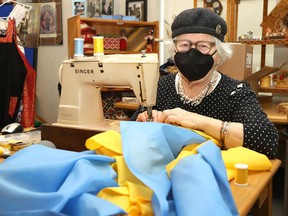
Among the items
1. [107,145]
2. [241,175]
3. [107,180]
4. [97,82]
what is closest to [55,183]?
[107,180]

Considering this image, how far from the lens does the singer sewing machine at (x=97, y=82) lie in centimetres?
140

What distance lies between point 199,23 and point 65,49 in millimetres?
2651

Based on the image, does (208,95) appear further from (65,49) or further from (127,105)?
(65,49)

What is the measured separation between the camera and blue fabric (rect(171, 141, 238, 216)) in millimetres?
623

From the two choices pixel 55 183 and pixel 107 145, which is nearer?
pixel 55 183

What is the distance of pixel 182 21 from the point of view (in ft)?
4.79

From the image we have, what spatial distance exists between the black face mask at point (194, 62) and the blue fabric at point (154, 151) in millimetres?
533

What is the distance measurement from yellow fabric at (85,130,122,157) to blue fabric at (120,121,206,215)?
0.19 feet

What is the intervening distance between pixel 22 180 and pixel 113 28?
2.99 meters

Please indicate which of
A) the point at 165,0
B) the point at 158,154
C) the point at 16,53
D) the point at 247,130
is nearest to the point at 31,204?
the point at 158,154

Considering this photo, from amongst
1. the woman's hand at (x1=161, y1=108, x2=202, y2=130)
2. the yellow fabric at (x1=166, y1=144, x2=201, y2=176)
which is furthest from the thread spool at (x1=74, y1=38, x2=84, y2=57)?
the yellow fabric at (x1=166, y1=144, x2=201, y2=176)

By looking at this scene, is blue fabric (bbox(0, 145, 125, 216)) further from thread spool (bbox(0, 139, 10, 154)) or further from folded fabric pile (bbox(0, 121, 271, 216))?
thread spool (bbox(0, 139, 10, 154))

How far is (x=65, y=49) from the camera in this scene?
12.6ft

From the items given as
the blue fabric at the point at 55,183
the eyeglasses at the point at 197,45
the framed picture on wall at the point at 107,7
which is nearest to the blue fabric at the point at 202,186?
the blue fabric at the point at 55,183
